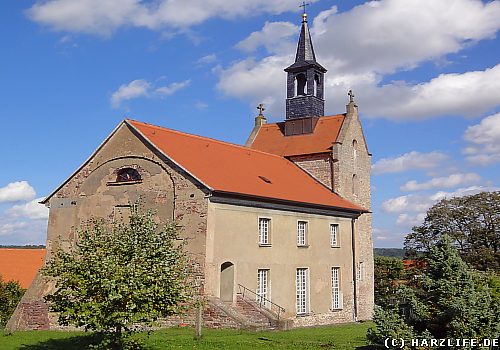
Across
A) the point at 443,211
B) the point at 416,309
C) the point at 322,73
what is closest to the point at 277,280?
the point at 416,309

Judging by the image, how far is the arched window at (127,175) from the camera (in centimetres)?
2589

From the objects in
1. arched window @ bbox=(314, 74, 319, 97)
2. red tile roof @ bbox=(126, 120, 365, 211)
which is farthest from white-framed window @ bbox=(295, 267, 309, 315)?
arched window @ bbox=(314, 74, 319, 97)

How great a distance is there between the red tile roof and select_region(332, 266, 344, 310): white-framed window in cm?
377

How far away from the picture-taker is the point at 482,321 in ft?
43.2

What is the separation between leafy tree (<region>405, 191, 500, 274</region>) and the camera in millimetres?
44594

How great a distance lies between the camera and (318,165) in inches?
1372

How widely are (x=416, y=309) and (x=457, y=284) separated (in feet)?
3.90

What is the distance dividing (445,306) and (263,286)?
44.7 feet

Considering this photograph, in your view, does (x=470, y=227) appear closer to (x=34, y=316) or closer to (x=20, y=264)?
(x=34, y=316)

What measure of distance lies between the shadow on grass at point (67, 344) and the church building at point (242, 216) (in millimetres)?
4088

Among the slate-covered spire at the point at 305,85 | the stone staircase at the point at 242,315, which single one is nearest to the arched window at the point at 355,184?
the slate-covered spire at the point at 305,85

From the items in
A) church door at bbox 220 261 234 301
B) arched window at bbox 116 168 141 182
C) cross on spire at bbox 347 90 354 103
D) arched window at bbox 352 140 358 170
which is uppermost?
cross on spire at bbox 347 90 354 103

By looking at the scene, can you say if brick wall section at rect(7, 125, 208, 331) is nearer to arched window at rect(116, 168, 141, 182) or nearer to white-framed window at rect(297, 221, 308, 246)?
arched window at rect(116, 168, 141, 182)

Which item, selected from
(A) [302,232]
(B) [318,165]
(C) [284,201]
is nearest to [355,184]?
(B) [318,165]
